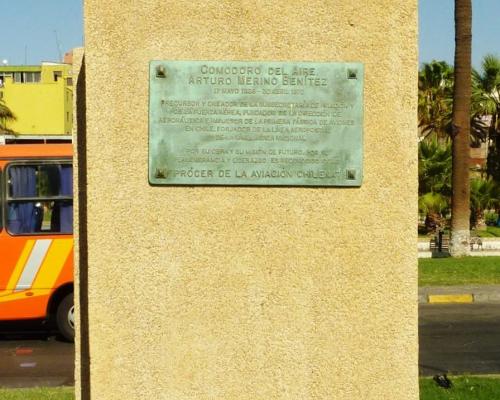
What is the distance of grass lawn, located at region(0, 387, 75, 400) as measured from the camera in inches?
267

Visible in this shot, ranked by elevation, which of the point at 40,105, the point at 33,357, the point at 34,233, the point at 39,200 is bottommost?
the point at 33,357

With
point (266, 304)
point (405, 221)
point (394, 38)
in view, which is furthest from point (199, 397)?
point (394, 38)

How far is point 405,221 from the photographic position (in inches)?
168

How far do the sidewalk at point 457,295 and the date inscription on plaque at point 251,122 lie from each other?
31.5 feet

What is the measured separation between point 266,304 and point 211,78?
1.11 m

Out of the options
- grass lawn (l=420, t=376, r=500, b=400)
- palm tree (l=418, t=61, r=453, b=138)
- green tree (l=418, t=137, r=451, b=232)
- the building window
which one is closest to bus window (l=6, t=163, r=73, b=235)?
grass lawn (l=420, t=376, r=500, b=400)

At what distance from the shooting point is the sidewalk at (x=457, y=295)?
13.5m

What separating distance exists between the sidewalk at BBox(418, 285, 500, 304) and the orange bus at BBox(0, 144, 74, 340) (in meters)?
5.81

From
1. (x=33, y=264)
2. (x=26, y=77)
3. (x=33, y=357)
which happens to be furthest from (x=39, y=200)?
(x=26, y=77)

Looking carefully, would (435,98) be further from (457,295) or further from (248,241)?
(248,241)

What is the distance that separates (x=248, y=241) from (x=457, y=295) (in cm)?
1000

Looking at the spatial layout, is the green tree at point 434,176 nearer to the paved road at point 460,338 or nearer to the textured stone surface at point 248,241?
the paved road at point 460,338

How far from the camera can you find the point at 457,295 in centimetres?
1362

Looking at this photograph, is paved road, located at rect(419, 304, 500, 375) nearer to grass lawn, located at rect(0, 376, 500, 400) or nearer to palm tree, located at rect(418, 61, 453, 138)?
grass lawn, located at rect(0, 376, 500, 400)
